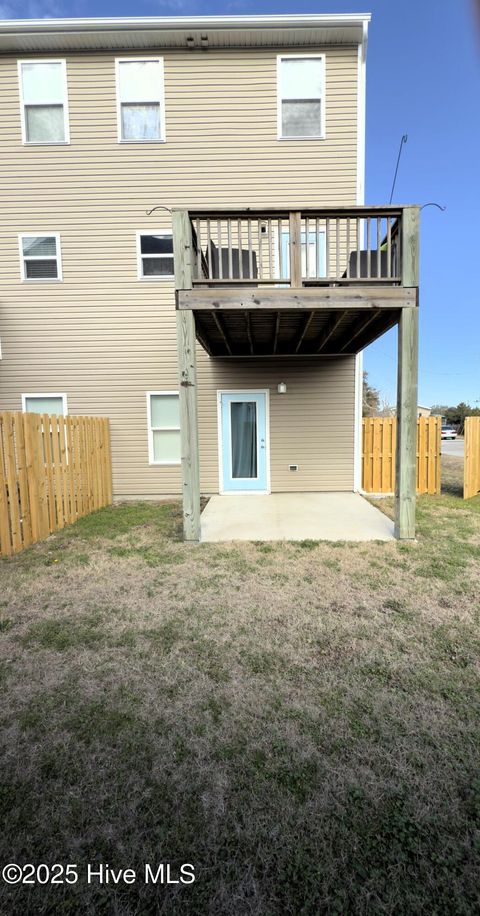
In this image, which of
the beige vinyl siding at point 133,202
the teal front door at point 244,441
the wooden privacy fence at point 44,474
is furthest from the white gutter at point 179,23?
the wooden privacy fence at point 44,474

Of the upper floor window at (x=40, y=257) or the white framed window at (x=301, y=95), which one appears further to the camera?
the upper floor window at (x=40, y=257)

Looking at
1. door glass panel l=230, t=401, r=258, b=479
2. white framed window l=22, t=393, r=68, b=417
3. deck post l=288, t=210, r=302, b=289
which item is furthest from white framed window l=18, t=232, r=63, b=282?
deck post l=288, t=210, r=302, b=289

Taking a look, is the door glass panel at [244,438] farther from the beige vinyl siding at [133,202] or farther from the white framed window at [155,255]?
the white framed window at [155,255]

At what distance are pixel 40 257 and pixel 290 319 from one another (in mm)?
5241

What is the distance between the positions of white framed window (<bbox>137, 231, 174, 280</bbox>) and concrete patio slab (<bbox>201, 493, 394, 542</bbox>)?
14.2ft

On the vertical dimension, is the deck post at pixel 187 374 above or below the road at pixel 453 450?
above

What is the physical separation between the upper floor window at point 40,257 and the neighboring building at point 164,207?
27mm

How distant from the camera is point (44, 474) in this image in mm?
5508

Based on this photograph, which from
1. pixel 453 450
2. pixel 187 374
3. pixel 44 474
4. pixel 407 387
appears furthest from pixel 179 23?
pixel 453 450

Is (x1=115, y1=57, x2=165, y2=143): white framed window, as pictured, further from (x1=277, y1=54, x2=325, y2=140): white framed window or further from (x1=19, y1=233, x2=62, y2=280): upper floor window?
(x1=19, y1=233, x2=62, y2=280): upper floor window

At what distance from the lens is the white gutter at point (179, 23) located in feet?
22.0

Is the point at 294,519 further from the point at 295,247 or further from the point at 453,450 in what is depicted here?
the point at 453,450

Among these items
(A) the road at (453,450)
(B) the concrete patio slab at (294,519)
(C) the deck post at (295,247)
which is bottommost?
(B) the concrete patio slab at (294,519)

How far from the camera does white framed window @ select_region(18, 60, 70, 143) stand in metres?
7.31
